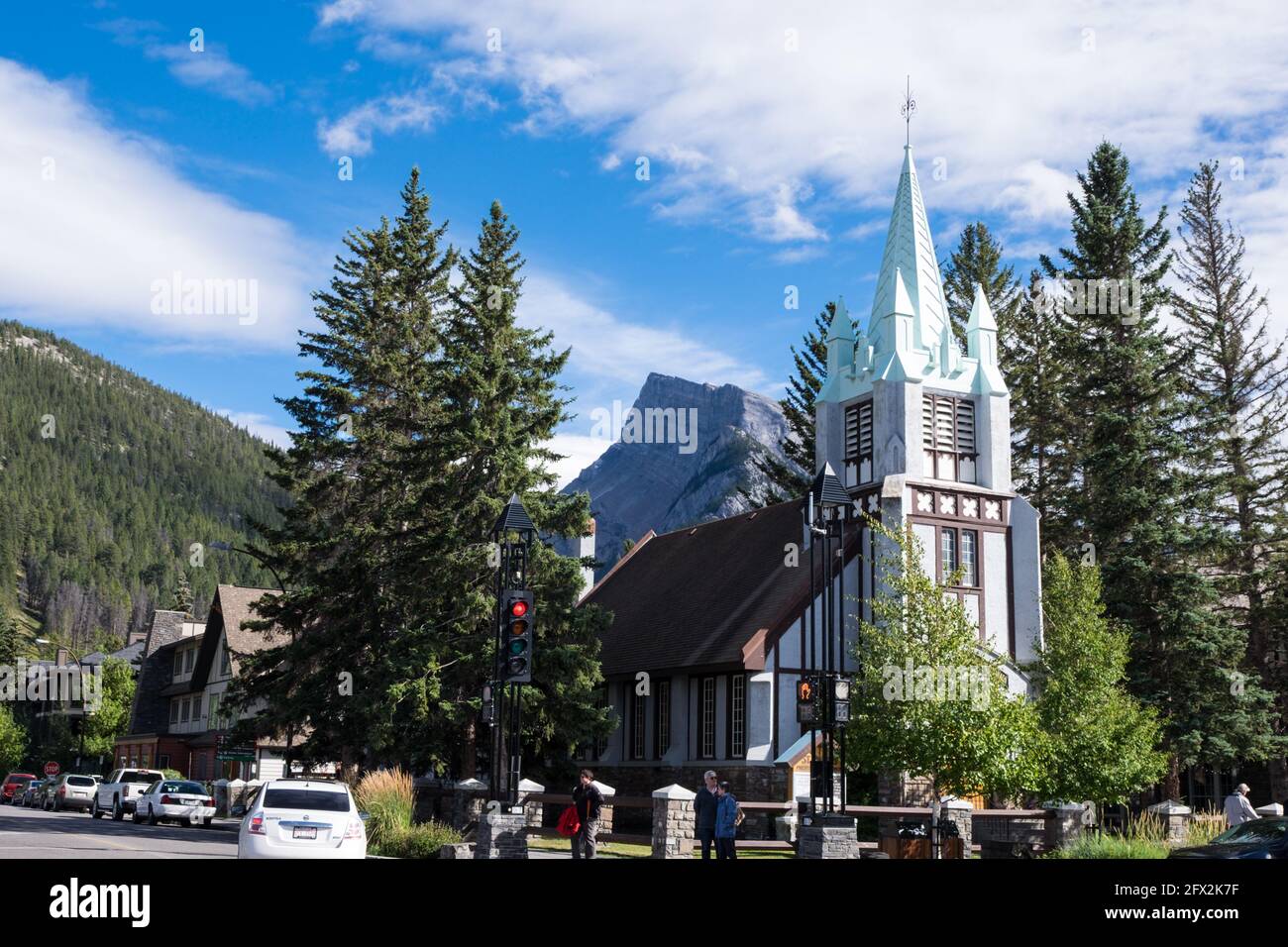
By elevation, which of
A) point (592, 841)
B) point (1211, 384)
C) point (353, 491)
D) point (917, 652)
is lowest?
point (592, 841)

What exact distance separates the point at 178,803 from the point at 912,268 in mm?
28420

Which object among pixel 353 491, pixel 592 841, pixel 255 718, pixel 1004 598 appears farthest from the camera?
pixel 353 491

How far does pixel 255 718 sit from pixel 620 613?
48.1ft

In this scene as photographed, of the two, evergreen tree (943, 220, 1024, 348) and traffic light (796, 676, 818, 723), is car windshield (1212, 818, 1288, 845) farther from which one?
evergreen tree (943, 220, 1024, 348)

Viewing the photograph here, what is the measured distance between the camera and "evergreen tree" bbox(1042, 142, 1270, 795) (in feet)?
136

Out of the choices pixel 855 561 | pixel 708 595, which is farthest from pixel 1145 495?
pixel 708 595

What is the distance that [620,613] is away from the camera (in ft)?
155

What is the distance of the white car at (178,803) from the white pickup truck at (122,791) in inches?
112

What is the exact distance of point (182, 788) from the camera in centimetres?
3719

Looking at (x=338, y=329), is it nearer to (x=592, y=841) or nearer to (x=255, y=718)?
(x=255, y=718)

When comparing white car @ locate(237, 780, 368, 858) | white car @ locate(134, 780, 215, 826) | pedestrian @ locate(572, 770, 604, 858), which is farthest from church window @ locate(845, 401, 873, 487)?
white car @ locate(237, 780, 368, 858)

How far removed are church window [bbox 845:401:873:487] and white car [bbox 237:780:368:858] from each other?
24970 millimetres

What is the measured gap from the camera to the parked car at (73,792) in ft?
158
